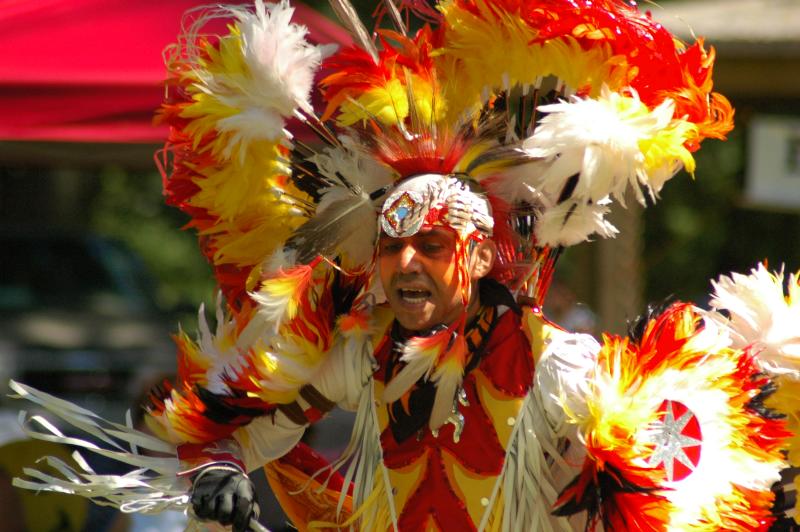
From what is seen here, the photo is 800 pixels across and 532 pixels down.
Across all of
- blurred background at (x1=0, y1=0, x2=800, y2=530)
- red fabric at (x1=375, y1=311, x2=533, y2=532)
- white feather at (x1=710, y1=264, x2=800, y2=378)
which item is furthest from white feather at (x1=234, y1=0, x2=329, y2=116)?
white feather at (x1=710, y1=264, x2=800, y2=378)

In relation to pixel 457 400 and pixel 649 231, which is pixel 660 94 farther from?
pixel 649 231

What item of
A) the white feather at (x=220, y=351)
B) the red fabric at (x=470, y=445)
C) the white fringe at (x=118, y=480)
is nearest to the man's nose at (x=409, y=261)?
the red fabric at (x=470, y=445)

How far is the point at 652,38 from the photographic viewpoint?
2.68 meters

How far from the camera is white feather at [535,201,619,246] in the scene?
8.98 ft

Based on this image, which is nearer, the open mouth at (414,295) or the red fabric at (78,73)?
the open mouth at (414,295)

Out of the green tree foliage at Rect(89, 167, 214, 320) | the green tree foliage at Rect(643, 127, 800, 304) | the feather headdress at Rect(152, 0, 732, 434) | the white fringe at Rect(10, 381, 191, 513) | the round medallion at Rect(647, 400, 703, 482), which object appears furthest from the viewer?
the green tree foliage at Rect(89, 167, 214, 320)

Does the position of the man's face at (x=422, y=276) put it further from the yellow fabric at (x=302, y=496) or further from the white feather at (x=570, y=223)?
the yellow fabric at (x=302, y=496)

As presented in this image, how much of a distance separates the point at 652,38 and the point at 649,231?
1270 cm

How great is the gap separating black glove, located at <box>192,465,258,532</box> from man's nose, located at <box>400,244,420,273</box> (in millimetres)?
573

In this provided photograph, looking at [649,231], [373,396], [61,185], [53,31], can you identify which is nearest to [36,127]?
[53,31]

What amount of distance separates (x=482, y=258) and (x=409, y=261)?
0.64ft

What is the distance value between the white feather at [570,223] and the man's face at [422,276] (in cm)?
22

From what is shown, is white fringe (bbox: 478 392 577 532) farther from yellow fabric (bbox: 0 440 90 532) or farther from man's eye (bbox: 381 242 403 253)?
yellow fabric (bbox: 0 440 90 532)

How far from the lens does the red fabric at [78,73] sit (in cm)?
379
